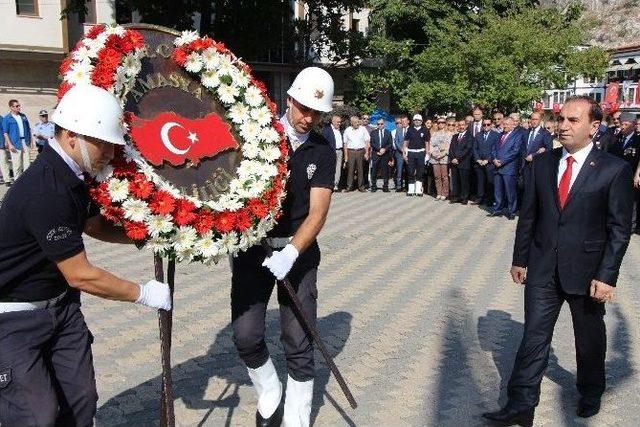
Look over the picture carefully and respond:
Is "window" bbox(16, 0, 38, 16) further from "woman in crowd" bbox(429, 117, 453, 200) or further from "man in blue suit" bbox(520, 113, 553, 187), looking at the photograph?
"man in blue suit" bbox(520, 113, 553, 187)

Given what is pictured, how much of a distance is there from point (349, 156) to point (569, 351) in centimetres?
1153

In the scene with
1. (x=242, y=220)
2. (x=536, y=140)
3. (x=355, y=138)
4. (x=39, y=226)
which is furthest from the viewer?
(x=355, y=138)

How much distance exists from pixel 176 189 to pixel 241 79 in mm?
791

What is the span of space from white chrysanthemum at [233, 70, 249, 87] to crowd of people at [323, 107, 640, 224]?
861 cm

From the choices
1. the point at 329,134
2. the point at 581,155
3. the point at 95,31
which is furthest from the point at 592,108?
the point at 329,134

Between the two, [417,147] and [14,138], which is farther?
[14,138]

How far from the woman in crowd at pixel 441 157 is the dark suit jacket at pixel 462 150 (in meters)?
0.22

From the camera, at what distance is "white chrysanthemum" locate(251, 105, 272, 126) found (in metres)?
3.59

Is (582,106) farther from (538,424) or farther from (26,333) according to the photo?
(26,333)

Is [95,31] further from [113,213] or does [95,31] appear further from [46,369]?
[46,369]

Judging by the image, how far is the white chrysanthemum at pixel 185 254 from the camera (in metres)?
3.11

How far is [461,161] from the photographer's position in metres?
14.3

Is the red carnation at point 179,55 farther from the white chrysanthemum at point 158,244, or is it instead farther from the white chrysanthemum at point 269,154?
the white chrysanthemum at point 158,244

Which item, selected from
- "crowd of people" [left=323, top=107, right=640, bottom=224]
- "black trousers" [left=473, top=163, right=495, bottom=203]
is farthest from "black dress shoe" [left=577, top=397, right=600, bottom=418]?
"black trousers" [left=473, top=163, right=495, bottom=203]
